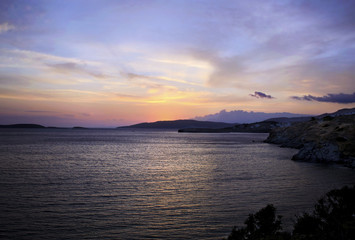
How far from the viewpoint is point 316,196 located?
21.6 meters

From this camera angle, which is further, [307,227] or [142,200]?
[142,200]

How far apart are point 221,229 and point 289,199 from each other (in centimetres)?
877

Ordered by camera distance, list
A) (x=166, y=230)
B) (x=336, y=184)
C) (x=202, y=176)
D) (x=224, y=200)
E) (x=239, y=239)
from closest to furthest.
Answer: (x=239, y=239) → (x=166, y=230) → (x=224, y=200) → (x=336, y=184) → (x=202, y=176)

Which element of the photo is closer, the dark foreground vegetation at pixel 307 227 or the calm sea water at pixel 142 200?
the dark foreground vegetation at pixel 307 227

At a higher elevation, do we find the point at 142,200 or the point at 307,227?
the point at 307,227

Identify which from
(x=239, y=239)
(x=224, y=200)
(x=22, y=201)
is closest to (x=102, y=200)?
(x=22, y=201)

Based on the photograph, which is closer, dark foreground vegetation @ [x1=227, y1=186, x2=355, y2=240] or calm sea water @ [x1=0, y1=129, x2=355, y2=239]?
dark foreground vegetation @ [x1=227, y1=186, x2=355, y2=240]

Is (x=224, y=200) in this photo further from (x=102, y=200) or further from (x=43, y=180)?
(x=43, y=180)

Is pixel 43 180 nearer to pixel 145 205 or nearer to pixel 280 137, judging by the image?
pixel 145 205

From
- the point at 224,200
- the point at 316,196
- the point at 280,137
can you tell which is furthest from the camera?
the point at 280,137

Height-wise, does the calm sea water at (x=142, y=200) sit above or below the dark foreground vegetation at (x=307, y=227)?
below

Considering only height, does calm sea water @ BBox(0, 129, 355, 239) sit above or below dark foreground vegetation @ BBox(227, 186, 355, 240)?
below

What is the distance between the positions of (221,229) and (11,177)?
23733 mm

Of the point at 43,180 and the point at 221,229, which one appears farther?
the point at 43,180
